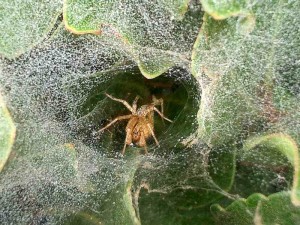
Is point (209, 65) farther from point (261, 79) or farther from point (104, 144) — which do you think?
point (104, 144)

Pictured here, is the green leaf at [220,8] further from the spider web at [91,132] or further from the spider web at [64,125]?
the spider web at [64,125]

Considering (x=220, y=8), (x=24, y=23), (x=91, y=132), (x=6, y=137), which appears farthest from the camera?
(x=91, y=132)

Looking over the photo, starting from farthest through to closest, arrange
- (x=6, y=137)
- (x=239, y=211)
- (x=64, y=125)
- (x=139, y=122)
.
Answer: (x=139, y=122), (x=64, y=125), (x=239, y=211), (x=6, y=137)

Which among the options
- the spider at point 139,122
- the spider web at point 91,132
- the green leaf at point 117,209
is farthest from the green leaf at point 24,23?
the green leaf at point 117,209

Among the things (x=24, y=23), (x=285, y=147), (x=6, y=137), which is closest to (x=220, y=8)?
(x=285, y=147)

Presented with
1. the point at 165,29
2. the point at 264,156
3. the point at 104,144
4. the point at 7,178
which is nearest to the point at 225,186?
the point at 264,156

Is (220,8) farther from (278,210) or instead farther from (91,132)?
(91,132)

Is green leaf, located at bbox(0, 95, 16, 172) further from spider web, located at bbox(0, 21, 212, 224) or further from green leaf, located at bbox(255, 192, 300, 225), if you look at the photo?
green leaf, located at bbox(255, 192, 300, 225)
